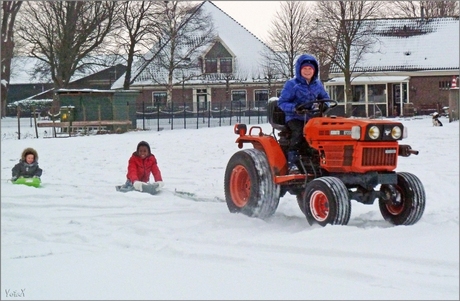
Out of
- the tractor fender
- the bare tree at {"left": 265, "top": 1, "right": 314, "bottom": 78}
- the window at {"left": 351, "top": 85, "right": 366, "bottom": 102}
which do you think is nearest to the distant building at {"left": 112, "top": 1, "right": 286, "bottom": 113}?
the window at {"left": 351, "top": 85, "right": 366, "bottom": 102}

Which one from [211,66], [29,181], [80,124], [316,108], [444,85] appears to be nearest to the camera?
[316,108]

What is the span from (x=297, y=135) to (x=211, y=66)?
31.0 metres

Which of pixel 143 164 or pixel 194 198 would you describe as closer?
pixel 194 198

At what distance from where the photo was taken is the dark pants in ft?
25.5

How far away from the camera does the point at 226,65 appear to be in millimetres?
38000

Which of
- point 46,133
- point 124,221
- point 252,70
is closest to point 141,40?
point 252,70

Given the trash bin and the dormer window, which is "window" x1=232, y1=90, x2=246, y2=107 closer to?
the dormer window

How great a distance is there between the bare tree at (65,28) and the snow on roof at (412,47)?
1029 cm

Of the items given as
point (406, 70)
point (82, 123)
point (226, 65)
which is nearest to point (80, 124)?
point (82, 123)

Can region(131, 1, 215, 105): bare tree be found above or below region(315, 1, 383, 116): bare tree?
above

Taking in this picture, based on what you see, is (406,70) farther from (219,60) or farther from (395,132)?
(395,132)

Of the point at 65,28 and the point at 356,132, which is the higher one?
the point at 65,28

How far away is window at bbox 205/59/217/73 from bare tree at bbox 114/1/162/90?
3.96 meters

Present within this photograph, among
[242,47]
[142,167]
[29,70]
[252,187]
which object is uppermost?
[242,47]
